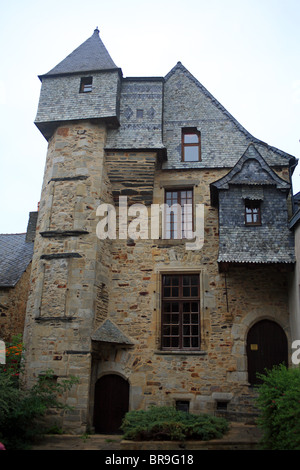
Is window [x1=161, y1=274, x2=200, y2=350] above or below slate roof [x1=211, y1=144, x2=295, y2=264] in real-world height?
below

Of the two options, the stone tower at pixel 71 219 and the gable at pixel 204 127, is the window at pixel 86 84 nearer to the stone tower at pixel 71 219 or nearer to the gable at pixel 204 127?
the stone tower at pixel 71 219

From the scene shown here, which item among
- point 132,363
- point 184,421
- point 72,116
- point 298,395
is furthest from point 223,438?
point 72,116

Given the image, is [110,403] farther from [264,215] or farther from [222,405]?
[264,215]

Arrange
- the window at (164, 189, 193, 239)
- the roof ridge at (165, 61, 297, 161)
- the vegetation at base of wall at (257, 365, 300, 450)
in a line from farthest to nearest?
1. the roof ridge at (165, 61, 297, 161)
2. the window at (164, 189, 193, 239)
3. the vegetation at base of wall at (257, 365, 300, 450)

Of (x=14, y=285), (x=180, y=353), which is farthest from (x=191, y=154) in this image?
(x=14, y=285)

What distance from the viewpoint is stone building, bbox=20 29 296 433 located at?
10508mm

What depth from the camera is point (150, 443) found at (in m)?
7.66

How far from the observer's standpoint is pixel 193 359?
35.3ft

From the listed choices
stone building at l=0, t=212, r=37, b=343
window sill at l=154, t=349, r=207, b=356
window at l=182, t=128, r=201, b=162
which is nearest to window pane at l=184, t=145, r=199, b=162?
window at l=182, t=128, r=201, b=162

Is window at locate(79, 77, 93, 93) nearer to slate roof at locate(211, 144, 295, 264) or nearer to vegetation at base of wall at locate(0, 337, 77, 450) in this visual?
slate roof at locate(211, 144, 295, 264)

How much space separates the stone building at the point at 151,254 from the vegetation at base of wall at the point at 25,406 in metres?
0.40

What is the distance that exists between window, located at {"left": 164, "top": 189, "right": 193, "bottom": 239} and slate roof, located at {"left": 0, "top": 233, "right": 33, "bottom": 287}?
538cm

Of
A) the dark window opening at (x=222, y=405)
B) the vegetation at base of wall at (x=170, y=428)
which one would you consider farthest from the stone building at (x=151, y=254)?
the vegetation at base of wall at (x=170, y=428)

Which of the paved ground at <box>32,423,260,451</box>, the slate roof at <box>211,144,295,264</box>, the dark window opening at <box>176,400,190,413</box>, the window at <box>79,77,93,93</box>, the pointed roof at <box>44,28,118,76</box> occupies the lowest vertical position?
the paved ground at <box>32,423,260,451</box>
